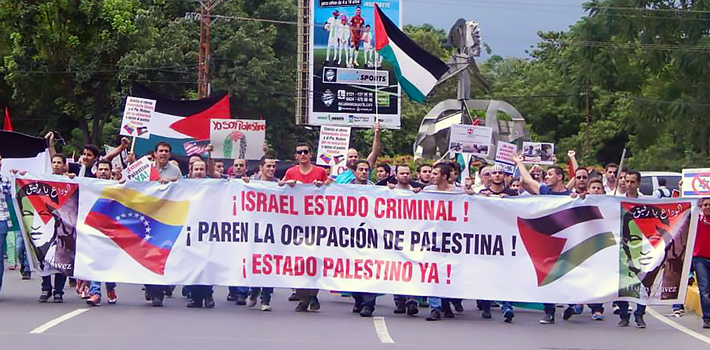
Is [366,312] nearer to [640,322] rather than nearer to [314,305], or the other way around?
[314,305]

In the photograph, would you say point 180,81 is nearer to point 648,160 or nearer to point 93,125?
point 93,125

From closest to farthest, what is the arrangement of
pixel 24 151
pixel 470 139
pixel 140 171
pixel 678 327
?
pixel 678 327
pixel 140 171
pixel 24 151
pixel 470 139

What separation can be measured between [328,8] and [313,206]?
22.5m

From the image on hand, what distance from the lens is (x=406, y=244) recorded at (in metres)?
12.4

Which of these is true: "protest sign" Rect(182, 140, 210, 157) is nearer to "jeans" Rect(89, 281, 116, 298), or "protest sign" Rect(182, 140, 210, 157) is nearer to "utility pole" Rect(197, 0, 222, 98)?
"jeans" Rect(89, 281, 116, 298)

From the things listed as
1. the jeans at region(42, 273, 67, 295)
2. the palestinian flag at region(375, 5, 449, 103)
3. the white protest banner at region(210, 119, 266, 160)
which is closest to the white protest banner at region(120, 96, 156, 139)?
the white protest banner at region(210, 119, 266, 160)

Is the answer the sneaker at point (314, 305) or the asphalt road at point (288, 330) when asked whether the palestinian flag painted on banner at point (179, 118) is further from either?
the sneaker at point (314, 305)

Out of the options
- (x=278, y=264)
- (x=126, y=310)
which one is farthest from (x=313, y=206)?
(x=126, y=310)

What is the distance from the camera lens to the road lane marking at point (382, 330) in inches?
414

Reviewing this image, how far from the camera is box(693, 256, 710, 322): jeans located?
12289 millimetres

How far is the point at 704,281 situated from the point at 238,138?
908 centimetres

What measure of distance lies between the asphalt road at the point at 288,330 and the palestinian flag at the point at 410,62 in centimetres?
708

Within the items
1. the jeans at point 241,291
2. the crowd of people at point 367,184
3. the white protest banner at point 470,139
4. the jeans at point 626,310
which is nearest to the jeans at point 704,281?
the crowd of people at point 367,184

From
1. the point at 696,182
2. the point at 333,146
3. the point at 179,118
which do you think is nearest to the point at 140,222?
the point at 333,146
